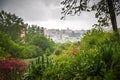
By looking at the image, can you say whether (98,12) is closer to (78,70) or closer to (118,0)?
(118,0)

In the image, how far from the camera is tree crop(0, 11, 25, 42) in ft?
242

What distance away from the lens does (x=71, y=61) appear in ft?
18.4

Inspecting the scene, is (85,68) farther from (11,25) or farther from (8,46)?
(11,25)

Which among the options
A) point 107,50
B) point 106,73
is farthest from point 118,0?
point 106,73

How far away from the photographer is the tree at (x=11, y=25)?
242ft

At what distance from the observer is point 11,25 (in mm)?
76500

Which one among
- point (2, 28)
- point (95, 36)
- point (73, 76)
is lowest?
point (73, 76)

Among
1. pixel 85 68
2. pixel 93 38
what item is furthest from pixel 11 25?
pixel 85 68

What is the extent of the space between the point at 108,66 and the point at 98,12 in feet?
28.4

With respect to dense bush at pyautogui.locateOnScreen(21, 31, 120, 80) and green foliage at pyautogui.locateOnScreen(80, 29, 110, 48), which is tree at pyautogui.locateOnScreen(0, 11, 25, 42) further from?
dense bush at pyautogui.locateOnScreen(21, 31, 120, 80)

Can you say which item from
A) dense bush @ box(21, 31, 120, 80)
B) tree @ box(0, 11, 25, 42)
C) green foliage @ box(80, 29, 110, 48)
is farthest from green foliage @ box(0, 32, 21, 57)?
tree @ box(0, 11, 25, 42)

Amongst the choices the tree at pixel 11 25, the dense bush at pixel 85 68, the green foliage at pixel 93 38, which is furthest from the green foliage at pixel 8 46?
the tree at pixel 11 25

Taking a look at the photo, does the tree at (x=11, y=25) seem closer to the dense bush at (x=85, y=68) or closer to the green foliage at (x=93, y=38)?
the green foliage at (x=93, y=38)

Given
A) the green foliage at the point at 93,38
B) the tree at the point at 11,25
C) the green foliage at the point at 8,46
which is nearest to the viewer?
the green foliage at the point at 93,38
